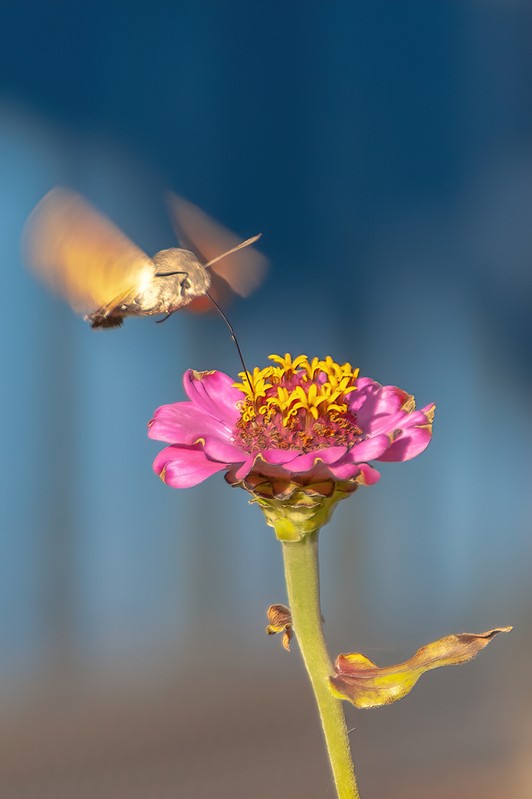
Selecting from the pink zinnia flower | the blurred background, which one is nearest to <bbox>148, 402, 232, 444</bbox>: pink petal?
the pink zinnia flower

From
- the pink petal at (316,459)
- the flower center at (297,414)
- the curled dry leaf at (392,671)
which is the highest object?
the flower center at (297,414)

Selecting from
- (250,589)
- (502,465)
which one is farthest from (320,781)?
(502,465)

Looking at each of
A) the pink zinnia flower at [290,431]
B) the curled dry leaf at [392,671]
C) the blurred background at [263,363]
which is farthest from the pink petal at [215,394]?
the blurred background at [263,363]

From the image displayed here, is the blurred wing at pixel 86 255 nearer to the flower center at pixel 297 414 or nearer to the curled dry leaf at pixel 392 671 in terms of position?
the flower center at pixel 297 414

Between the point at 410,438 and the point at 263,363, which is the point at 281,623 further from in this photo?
the point at 263,363

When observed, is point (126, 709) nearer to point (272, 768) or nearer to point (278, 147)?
point (272, 768)

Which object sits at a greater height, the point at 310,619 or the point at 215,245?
the point at 215,245

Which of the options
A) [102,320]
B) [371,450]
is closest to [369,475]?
[371,450]
